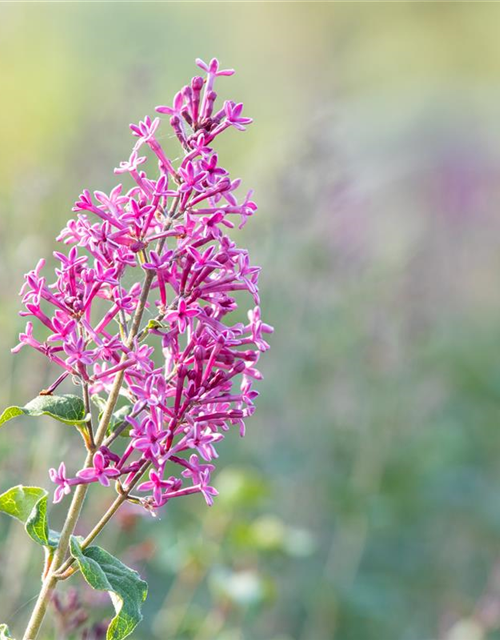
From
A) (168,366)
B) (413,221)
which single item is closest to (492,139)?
(413,221)

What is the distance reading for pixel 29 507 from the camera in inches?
74.0

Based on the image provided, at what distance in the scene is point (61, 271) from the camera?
6.28ft

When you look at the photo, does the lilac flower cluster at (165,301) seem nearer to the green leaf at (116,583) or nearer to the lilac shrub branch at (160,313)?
the lilac shrub branch at (160,313)

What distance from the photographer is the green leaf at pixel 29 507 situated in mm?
1821

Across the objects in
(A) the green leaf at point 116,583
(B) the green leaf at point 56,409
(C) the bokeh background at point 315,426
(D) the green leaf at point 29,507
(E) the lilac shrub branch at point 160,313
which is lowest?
(A) the green leaf at point 116,583

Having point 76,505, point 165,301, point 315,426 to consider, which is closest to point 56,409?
point 76,505

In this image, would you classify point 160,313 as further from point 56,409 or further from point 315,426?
point 315,426

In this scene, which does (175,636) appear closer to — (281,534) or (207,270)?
(281,534)

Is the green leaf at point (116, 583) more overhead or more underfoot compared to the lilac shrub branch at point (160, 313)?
more underfoot

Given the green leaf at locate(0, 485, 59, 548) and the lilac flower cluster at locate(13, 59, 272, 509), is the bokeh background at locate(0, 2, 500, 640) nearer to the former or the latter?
the green leaf at locate(0, 485, 59, 548)

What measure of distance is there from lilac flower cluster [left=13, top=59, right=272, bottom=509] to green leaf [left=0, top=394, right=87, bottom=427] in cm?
3

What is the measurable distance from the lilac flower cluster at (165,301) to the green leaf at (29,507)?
67mm

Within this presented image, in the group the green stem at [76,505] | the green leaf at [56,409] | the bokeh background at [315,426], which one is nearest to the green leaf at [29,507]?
the green stem at [76,505]

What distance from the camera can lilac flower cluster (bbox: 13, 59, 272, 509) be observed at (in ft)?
5.95
